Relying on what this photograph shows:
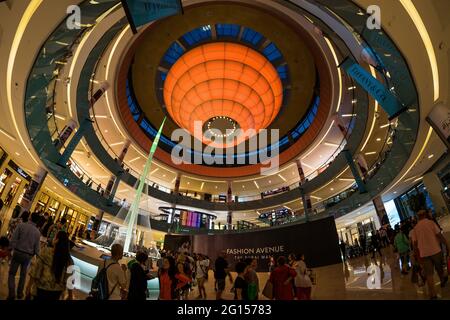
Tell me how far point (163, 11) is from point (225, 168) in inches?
1039

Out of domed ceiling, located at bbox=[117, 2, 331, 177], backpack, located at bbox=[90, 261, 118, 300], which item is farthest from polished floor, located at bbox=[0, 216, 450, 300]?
domed ceiling, located at bbox=[117, 2, 331, 177]

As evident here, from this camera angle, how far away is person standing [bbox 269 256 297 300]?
5.53 m

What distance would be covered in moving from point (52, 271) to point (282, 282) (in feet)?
13.7

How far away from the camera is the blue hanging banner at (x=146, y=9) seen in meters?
7.98

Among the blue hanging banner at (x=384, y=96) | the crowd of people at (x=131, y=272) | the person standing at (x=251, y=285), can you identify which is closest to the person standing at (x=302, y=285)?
the crowd of people at (x=131, y=272)

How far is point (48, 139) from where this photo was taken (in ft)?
47.2

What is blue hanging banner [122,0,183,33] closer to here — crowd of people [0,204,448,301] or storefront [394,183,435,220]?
crowd of people [0,204,448,301]

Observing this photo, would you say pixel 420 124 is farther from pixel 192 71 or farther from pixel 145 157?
pixel 145 157

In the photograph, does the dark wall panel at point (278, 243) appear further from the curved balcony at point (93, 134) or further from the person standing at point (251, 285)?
the person standing at point (251, 285)

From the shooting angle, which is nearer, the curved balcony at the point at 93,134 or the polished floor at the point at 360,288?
the polished floor at the point at 360,288

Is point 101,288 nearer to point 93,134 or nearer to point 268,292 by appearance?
point 268,292

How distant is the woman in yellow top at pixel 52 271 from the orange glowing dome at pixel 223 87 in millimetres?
24366

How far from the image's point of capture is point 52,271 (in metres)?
3.89
